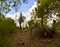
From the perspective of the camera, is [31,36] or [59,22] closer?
[31,36]

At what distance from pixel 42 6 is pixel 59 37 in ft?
17.6

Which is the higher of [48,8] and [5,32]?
[48,8]

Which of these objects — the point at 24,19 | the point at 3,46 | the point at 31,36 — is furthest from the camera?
the point at 24,19

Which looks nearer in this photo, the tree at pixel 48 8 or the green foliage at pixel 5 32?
the green foliage at pixel 5 32

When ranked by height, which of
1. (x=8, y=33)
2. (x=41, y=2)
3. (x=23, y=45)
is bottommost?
(x=23, y=45)

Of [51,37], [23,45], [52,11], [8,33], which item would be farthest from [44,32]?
[8,33]

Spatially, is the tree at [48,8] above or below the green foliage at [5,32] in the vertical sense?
above

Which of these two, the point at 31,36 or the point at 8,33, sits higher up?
the point at 8,33

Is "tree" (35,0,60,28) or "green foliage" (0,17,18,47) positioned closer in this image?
"green foliage" (0,17,18,47)

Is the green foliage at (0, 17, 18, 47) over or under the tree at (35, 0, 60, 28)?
under

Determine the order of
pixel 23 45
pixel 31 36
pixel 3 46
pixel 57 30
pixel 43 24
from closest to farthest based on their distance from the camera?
pixel 3 46 < pixel 23 45 < pixel 31 36 < pixel 57 30 < pixel 43 24

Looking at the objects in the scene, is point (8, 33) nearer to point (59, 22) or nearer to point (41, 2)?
point (59, 22)

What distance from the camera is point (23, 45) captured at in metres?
18.6

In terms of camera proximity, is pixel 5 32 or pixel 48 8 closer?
pixel 5 32
